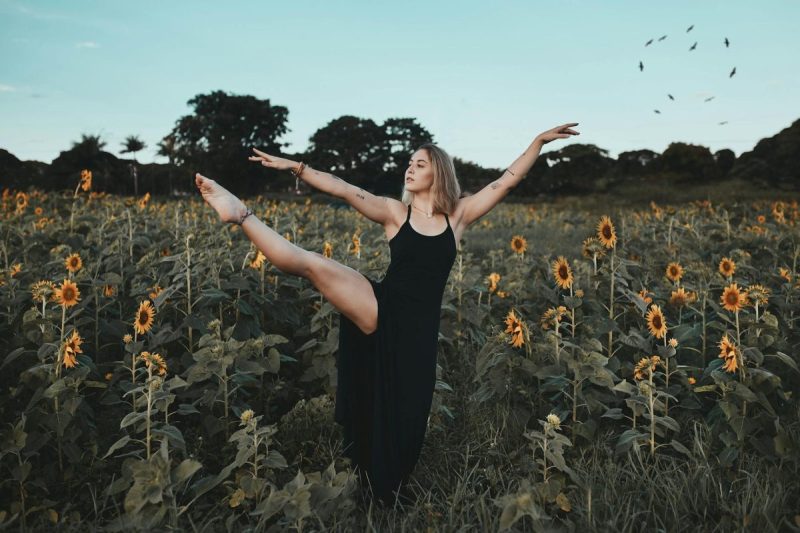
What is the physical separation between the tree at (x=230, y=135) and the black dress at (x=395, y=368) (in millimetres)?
36428

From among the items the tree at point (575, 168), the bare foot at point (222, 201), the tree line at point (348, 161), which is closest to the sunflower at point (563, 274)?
the bare foot at point (222, 201)

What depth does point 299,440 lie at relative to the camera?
3.01 meters

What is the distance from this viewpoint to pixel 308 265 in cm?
251

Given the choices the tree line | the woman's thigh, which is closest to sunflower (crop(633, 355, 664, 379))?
the woman's thigh

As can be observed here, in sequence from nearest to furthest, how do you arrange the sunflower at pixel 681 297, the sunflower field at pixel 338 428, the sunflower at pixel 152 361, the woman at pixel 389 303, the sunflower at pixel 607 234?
the sunflower field at pixel 338 428 < the sunflower at pixel 152 361 < the woman at pixel 389 303 < the sunflower at pixel 607 234 < the sunflower at pixel 681 297

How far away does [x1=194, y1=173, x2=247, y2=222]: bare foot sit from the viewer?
2.47 metres

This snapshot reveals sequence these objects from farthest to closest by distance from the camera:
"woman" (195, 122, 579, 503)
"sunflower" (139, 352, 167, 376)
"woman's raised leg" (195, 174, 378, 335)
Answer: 1. "woman" (195, 122, 579, 503)
2. "woman's raised leg" (195, 174, 378, 335)
3. "sunflower" (139, 352, 167, 376)

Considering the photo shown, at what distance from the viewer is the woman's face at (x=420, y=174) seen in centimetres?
301

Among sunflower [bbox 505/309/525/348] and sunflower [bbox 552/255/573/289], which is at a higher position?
sunflower [bbox 552/255/573/289]

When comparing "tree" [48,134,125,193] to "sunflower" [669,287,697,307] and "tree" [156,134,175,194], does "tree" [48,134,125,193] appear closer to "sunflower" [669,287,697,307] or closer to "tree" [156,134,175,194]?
"tree" [156,134,175,194]

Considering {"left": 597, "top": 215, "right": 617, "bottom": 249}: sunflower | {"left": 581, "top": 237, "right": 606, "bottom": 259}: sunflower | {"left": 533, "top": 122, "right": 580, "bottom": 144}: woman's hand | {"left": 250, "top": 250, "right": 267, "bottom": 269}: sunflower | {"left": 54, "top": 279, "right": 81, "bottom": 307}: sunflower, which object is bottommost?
{"left": 54, "top": 279, "right": 81, "bottom": 307}: sunflower

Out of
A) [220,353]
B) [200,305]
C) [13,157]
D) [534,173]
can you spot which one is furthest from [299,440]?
[534,173]

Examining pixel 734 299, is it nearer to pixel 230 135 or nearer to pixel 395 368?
pixel 395 368

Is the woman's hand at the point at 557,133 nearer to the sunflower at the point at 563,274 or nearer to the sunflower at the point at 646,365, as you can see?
the sunflower at the point at 563,274
